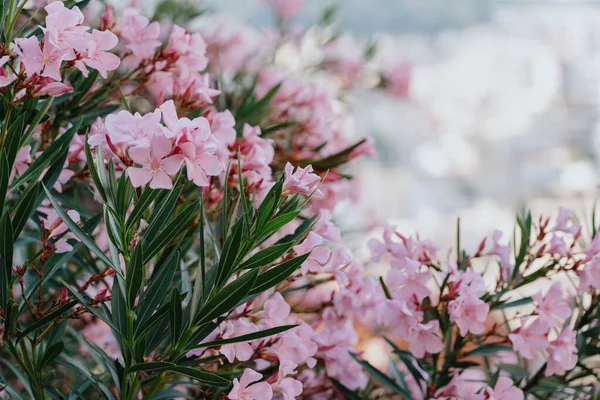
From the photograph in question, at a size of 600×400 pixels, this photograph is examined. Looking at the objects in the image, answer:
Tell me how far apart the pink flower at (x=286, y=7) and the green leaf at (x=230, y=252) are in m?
1.50

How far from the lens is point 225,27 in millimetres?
1724

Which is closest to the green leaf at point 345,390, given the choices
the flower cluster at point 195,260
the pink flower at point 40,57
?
the flower cluster at point 195,260

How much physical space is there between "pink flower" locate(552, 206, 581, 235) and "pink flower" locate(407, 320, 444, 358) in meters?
0.18

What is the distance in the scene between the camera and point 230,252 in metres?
0.49

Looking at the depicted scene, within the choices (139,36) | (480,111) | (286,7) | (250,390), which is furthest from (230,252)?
(480,111)

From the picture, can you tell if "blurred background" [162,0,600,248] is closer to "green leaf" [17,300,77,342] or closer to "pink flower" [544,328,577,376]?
"pink flower" [544,328,577,376]

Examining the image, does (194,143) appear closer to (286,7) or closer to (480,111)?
(286,7)

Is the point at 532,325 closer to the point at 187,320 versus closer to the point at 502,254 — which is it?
the point at 502,254

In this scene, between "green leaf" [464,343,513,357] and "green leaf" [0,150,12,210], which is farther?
"green leaf" [464,343,513,357]

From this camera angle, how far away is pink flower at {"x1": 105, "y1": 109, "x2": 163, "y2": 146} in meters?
0.50

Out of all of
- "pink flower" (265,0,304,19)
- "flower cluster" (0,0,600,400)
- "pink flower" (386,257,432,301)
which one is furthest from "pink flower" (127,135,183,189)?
"pink flower" (265,0,304,19)

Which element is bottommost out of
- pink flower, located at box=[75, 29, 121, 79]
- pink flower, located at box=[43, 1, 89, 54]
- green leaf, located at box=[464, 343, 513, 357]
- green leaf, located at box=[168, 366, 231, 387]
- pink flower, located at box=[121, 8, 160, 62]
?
green leaf, located at box=[168, 366, 231, 387]

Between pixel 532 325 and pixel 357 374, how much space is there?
0.71ft

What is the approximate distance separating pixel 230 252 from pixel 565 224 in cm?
40
